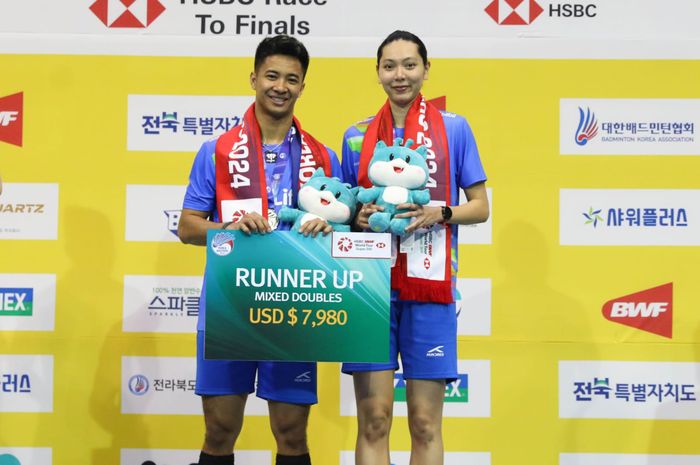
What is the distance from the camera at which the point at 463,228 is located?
4035 mm

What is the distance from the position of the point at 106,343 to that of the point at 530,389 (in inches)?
76.0

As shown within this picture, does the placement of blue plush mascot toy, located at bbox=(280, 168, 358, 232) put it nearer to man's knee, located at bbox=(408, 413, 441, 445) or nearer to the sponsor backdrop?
man's knee, located at bbox=(408, 413, 441, 445)

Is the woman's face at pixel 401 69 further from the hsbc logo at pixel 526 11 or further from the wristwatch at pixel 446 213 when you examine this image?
the hsbc logo at pixel 526 11

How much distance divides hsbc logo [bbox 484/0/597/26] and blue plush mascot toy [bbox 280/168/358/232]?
1594 mm

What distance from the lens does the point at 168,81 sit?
4117 mm

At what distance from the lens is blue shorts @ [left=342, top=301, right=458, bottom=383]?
290 cm

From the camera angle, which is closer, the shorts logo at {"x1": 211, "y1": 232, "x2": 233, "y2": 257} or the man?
the shorts logo at {"x1": 211, "y1": 232, "x2": 233, "y2": 257}

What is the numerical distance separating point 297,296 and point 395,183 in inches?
18.4

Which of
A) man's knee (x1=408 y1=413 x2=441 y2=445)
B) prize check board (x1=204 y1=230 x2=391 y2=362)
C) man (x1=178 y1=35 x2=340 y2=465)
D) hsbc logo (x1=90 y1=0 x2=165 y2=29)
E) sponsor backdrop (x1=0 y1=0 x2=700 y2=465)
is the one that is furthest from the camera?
hsbc logo (x1=90 y1=0 x2=165 y2=29)

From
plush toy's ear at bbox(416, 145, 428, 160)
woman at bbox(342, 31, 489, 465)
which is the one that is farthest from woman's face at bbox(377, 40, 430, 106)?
plush toy's ear at bbox(416, 145, 428, 160)

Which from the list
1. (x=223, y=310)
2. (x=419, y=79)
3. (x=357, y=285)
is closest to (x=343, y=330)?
(x=357, y=285)

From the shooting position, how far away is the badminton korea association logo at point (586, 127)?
4.07m

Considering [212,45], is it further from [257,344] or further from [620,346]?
[620,346]

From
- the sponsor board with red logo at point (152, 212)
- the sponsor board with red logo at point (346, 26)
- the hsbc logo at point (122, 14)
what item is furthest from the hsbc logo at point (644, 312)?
the hsbc logo at point (122, 14)
